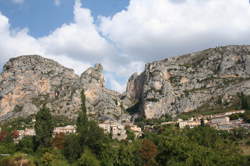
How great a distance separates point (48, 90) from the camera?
15900 cm

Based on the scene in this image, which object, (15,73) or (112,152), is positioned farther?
(15,73)

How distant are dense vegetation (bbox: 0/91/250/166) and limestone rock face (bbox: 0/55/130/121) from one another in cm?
5828

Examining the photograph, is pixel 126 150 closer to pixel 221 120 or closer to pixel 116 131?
pixel 221 120

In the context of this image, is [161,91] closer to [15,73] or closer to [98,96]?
[98,96]

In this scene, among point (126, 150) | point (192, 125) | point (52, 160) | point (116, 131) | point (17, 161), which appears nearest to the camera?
point (126, 150)

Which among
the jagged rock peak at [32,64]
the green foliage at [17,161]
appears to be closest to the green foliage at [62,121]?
the jagged rock peak at [32,64]

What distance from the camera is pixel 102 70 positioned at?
186 meters

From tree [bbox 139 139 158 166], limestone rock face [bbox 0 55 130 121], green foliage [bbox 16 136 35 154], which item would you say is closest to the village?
green foliage [bbox 16 136 35 154]

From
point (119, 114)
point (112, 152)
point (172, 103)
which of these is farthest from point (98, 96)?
point (112, 152)

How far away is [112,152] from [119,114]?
9842cm

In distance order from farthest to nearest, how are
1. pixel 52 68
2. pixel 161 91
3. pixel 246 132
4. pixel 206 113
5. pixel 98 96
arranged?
1. pixel 52 68
2. pixel 98 96
3. pixel 161 91
4. pixel 206 113
5. pixel 246 132

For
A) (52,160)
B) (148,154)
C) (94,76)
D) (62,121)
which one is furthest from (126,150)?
(94,76)

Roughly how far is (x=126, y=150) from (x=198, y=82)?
343 feet

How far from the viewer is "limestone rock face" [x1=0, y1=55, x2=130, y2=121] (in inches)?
5595
